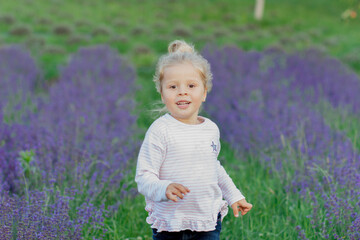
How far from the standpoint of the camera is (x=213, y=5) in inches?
875

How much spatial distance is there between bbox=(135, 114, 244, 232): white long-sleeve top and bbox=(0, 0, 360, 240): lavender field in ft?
2.43

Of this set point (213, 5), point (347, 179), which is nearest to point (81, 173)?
point (347, 179)

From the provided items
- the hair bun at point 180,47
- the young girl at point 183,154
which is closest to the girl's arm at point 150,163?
the young girl at point 183,154

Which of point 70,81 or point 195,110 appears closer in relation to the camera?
point 195,110

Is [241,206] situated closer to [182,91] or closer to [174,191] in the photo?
[174,191]

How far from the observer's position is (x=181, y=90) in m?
2.08

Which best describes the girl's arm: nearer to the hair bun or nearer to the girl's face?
the girl's face

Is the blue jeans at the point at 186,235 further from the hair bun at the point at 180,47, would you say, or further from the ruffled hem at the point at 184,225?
the hair bun at the point at 180,47

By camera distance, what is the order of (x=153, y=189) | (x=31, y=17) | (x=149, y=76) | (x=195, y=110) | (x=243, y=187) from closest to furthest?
(x=153, y=189)
(x=195, y=110)
(x=243, y=187)
(x=149, y=76)
(x=31, y=17)

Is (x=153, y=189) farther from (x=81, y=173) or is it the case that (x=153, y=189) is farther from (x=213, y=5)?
(x=213, y=5)

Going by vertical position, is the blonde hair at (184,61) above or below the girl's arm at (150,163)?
above

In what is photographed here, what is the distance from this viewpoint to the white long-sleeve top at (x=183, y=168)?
2076 millimetres

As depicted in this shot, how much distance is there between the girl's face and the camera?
210 cm

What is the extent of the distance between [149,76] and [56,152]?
5.66 meters
